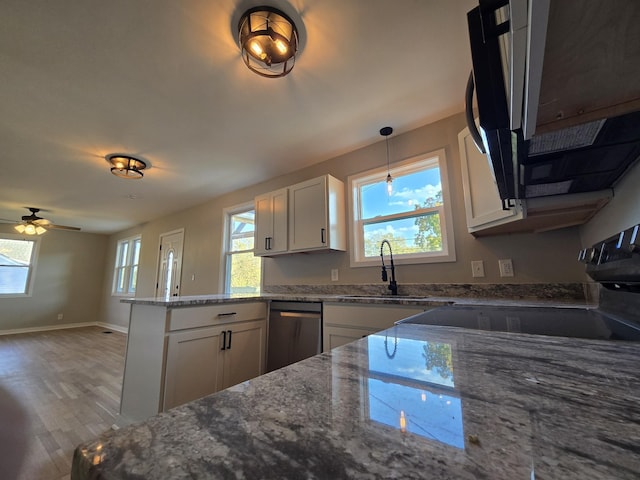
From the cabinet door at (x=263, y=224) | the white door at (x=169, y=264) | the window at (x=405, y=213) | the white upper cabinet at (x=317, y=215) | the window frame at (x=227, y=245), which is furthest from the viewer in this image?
the white door at (x=169, y=264)

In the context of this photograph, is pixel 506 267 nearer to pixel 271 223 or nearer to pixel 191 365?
pixel 271 223

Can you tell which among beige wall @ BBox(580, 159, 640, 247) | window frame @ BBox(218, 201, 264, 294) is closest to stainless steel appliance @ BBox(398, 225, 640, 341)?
beige wall @ BBox(580, 159, 640, 247)

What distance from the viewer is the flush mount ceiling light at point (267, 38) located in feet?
4.80

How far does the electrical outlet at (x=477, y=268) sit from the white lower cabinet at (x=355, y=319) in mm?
763

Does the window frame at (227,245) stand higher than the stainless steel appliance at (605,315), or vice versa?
the window frame at (227,245)

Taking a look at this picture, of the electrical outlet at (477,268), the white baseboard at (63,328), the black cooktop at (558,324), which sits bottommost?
the white baseboard at (63,328)

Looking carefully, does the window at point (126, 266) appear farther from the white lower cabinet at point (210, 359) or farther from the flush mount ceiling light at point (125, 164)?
the white lower cabinet at point (210, 359)

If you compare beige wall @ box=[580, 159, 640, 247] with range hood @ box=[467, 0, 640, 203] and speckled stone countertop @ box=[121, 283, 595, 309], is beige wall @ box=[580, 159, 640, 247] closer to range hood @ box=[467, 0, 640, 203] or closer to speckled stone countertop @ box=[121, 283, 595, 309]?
range hood @ box=[467, 0, 640, 203]

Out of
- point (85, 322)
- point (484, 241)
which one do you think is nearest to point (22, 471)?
point (484, 241)

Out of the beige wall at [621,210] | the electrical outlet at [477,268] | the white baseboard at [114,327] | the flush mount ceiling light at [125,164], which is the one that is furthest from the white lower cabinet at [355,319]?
the white baseboard at [114,327]

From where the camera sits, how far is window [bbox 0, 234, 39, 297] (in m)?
6.01

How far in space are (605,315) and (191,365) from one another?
2242mm

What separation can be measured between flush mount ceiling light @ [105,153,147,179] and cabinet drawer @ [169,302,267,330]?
7.23 ft

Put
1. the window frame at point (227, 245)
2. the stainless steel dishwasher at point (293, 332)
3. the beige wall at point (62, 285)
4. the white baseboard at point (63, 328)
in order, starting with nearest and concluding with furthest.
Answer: the stainless steel dishwasher at point (293, 332) < the window frame at point (227, 245) < the white baseboard at point (63, 328) < the beige wall at point (62, 285)
